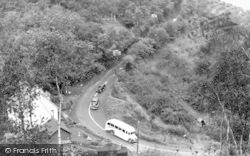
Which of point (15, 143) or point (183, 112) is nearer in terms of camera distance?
point (15, 143)

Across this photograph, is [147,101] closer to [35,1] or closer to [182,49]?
[182,49]

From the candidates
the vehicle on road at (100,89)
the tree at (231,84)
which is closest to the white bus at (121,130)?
the vehicle on road at (100,89)

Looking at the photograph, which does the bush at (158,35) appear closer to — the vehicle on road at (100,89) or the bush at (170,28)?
the bush at (170,28)

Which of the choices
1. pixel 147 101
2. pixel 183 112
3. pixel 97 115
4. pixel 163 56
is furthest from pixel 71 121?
pixel 163 56

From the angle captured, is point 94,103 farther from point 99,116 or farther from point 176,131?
point 176,131

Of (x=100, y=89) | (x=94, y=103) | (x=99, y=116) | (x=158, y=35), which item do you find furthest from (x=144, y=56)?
(x=99, y=116)
